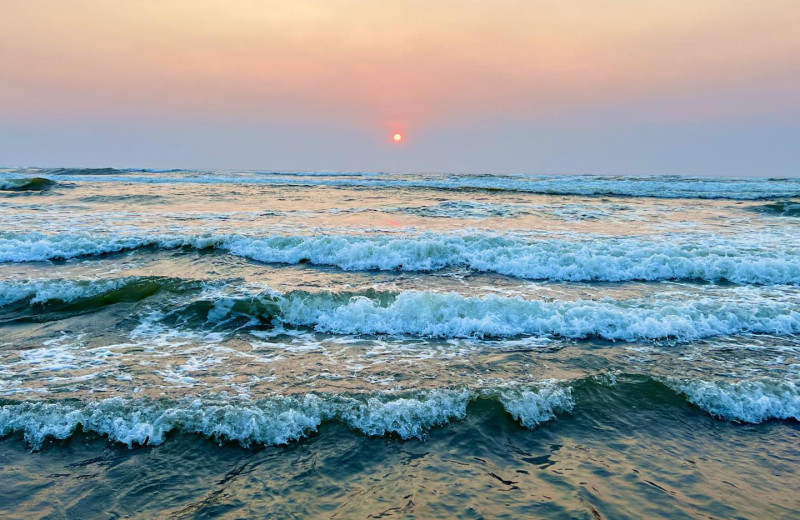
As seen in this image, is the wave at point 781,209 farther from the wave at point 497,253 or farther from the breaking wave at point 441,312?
the breaking wave at point 441,312

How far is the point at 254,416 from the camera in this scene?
16.6 feet

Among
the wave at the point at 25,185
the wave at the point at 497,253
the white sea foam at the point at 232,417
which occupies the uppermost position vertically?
the wave at the point at 25,185

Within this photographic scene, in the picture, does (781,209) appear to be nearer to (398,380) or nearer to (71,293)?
(398,380)

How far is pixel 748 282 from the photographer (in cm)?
1181

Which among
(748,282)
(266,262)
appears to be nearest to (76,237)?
(266,262)

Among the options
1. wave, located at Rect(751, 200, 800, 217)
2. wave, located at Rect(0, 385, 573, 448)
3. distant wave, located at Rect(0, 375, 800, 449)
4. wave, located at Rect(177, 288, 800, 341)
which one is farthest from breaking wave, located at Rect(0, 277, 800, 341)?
wave, located at Rect(751, 200, 800, 217)

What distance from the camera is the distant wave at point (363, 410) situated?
16.1ft

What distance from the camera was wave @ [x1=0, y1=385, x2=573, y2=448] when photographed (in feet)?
16.0

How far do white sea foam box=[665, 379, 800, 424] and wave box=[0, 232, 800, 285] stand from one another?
6288 mm

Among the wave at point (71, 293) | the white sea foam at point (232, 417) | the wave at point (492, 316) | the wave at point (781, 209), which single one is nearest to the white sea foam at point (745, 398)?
the wave at point (492, 316)

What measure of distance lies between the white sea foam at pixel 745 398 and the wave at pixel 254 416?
171 cm

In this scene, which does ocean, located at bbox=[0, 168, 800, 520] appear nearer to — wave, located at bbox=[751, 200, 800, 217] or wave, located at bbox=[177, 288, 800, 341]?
wave, located at bbox=[177, 288, 800, 341]

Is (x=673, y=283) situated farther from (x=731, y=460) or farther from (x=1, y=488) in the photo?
(x=1, y=488)

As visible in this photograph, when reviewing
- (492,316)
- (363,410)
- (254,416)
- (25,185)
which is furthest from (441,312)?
(25,185)
